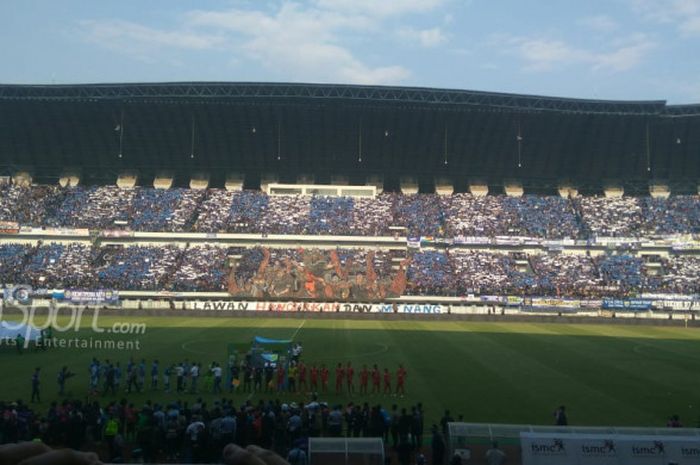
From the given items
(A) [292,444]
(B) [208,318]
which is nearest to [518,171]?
(B) [208,318]

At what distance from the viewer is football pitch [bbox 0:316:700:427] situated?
70.4 ft

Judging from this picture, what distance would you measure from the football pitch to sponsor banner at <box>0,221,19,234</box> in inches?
944

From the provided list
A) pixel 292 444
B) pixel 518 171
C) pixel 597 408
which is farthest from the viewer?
pixel 518 171

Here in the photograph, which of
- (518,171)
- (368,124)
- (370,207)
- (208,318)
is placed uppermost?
(368,124)

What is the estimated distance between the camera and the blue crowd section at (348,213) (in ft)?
223

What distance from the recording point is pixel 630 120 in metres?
66.5

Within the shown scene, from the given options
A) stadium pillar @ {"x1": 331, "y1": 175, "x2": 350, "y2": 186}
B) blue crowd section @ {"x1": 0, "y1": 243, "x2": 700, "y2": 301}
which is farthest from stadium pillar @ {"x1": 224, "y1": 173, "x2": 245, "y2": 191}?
stadium pillar @ {"x1": 331, "y1": 175, "x2": 350, "y2": 186}

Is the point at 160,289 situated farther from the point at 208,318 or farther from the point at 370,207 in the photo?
the point at 370,207

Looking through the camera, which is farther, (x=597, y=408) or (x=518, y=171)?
(x=518, y=171)

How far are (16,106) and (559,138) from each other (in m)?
60.5

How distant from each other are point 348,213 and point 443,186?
1354 cm

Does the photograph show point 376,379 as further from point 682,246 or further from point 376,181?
point 682,246

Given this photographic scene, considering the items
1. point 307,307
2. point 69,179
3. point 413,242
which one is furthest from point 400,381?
point 69,179

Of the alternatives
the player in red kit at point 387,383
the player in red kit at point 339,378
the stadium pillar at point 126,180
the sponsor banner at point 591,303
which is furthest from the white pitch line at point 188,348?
the stadium pillar at point 126,180
